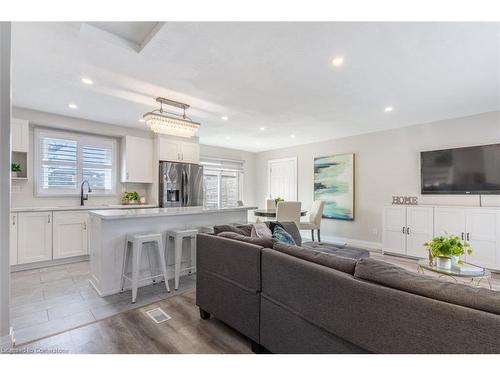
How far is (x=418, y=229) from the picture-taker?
13.6 ft

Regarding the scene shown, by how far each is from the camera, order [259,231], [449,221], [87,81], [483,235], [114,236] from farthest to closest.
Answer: [449,221] < [483,235] < [87,81] < [114,236] < [259,231]

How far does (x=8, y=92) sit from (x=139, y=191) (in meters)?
3.66

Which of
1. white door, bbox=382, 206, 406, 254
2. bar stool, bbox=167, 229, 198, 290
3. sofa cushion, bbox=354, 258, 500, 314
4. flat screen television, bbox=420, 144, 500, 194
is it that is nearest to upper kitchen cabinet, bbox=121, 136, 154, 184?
bar stool, bbox=167, 229, 198, 290

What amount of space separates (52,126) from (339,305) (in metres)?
5.12

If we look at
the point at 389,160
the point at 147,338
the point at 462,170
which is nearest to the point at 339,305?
the point at 147,338

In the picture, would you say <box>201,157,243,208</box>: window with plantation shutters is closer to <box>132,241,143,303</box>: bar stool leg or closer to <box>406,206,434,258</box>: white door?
<box>132,241,143,303</box>: bar stool leg

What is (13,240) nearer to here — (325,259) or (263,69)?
(263,69)

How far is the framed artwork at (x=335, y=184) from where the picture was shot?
5.43 m

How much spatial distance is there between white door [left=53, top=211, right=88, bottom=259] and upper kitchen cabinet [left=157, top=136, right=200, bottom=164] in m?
1.81

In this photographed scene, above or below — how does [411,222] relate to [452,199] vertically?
below

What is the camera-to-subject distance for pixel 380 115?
4.04 metres
